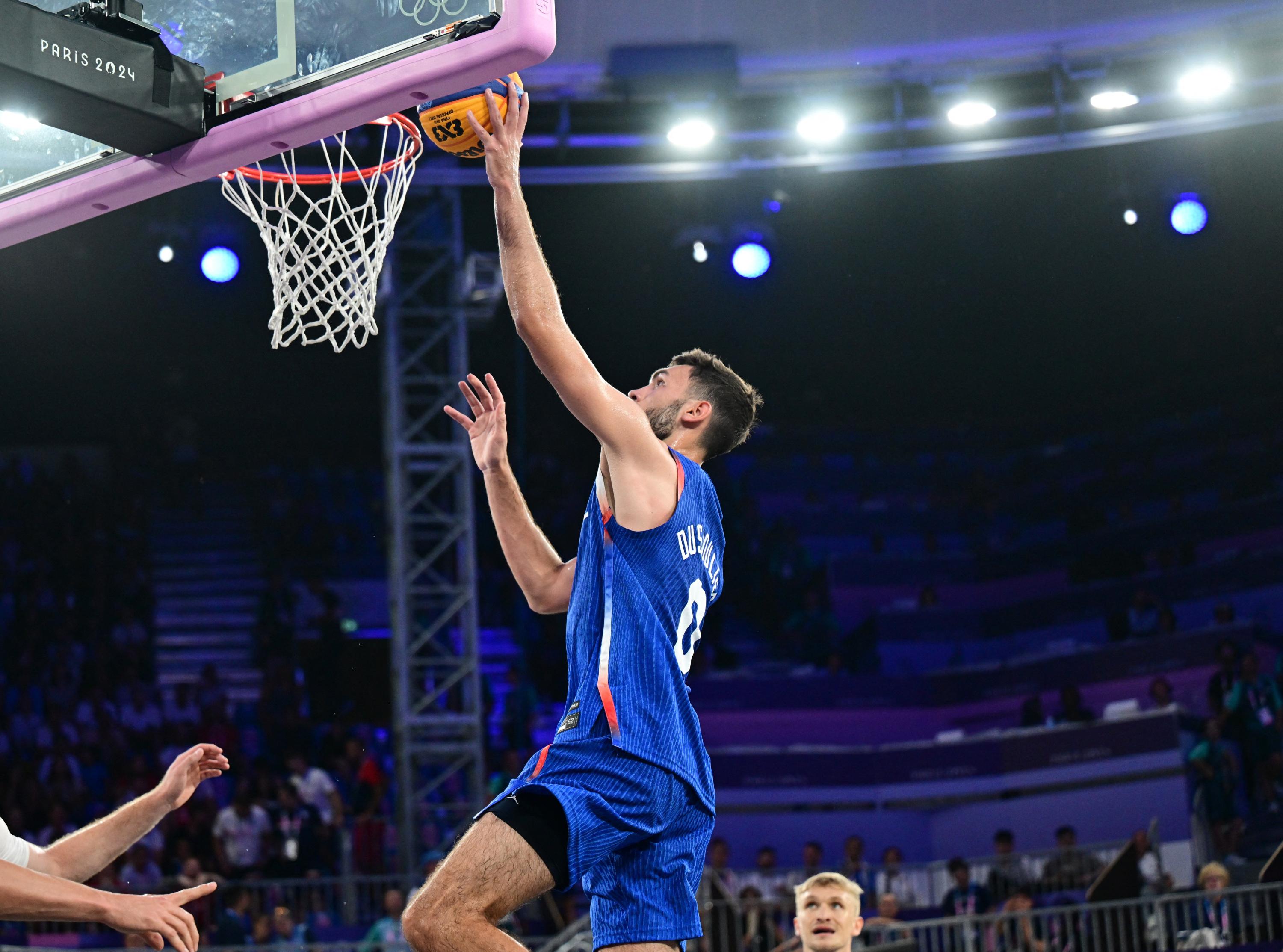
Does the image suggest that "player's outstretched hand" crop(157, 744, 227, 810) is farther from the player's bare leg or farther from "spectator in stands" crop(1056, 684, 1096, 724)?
"spectator in stands" crop(1056, 684, 1096, 724)

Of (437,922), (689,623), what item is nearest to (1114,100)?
(689,623)

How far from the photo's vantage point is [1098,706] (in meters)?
16.3

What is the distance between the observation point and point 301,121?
175 inches

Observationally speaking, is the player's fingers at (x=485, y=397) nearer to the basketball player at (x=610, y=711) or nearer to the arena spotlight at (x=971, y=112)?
the basketball player at (x=610, y=711)

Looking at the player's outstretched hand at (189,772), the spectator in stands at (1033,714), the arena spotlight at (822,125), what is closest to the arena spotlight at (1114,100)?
the arena spotlight at (822,125)

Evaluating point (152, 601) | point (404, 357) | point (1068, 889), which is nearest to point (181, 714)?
point (152, 601)

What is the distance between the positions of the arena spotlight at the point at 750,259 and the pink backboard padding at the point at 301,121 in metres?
11.1

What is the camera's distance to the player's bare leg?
3.39m

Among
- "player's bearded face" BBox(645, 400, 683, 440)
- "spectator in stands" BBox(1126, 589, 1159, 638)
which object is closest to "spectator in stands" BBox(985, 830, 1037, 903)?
"spectator in stands" BBox(1126, 589, 1159, 638)

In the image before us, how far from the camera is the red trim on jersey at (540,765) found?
3738mm

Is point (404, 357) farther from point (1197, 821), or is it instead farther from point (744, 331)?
point (1197, 821)

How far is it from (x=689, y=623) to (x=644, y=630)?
0.81ft

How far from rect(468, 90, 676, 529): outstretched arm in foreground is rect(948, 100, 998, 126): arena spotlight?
10658 mm

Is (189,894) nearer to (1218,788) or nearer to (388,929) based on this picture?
(388,929)
